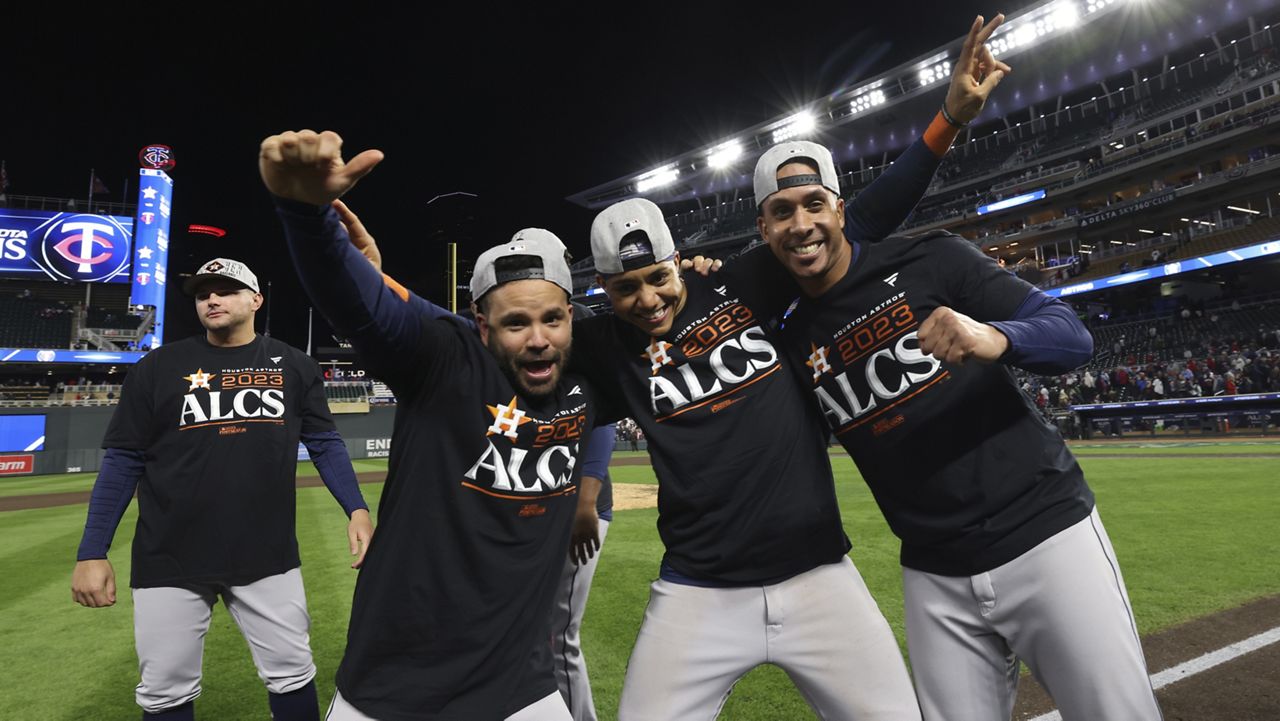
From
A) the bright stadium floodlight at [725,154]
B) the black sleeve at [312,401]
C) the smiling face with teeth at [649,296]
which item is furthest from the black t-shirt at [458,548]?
the bright stadium floodlight at [725,154]

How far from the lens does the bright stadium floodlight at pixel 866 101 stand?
149ft

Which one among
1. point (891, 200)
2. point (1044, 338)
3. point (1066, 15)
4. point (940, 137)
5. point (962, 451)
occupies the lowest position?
point (962, 451)

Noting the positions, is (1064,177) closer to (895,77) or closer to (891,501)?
(895,77)

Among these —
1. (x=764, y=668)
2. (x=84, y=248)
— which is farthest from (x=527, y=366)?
(x=84, y=248)

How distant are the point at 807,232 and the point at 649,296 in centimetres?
66

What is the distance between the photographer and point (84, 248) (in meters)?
42.0

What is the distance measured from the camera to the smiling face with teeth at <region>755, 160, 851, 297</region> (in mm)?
2480

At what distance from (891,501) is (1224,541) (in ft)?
24.6

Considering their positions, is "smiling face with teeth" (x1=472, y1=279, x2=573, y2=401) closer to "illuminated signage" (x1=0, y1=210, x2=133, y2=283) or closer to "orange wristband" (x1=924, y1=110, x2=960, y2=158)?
"orange wristband" (x1=924, y1=110, x2=960, y2=158)

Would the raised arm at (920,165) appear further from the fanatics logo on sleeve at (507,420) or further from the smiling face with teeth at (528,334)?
the fanatics logo on sleeve at (507,420)

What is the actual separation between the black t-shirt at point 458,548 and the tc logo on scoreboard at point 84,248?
2102 inches

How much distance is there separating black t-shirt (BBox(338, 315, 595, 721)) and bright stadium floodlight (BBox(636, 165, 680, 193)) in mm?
56637

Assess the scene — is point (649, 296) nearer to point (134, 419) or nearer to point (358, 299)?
point (358, 299)

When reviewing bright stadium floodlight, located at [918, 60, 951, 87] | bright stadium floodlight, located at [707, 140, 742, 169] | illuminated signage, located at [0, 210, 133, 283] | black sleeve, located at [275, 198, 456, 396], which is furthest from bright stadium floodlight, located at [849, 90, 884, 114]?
illuminated signage, located at [0, 210, 133, 283]
